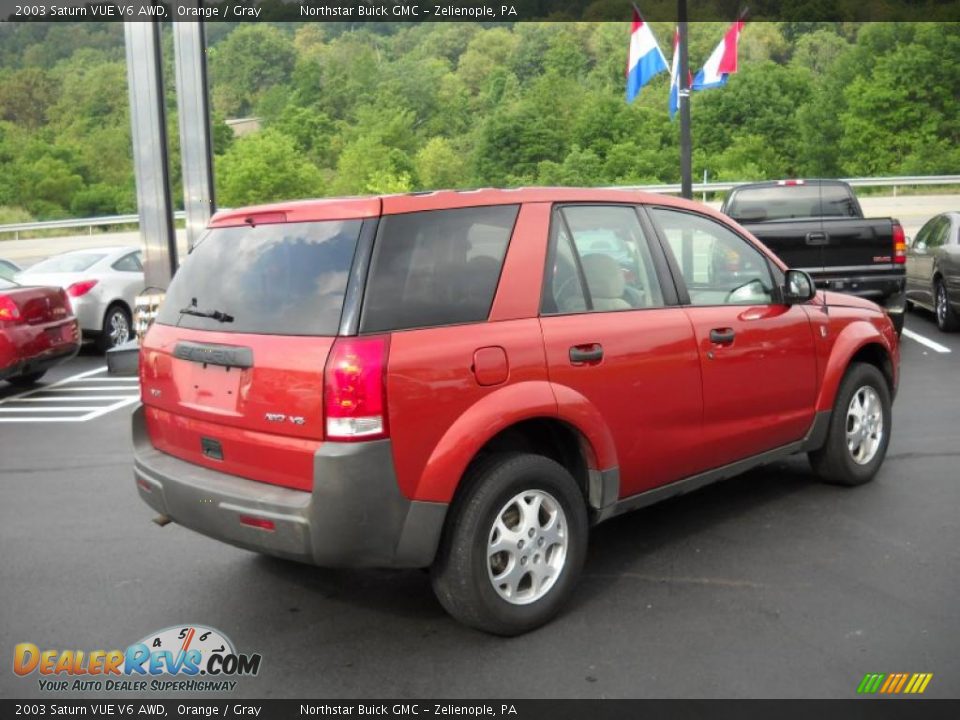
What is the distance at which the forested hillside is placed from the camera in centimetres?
4928

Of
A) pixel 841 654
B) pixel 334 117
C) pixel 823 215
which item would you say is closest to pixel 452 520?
pixel 841 654

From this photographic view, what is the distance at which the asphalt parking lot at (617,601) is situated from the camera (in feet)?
11.6

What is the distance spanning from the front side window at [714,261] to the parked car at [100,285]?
1043 cm

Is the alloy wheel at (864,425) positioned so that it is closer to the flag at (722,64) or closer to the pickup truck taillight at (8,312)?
the pickup truck taillight at (8,312)

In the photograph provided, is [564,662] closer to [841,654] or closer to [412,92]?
[841,654]

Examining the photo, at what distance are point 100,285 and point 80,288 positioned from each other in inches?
10.9

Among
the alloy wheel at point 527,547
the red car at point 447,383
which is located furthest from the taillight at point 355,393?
the alloy wheel at point 527,547

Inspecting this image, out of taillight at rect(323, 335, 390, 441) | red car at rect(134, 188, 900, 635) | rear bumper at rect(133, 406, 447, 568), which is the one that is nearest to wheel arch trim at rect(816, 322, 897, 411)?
red car at rect(134, 188, 900, 635)

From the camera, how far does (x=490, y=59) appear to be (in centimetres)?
6750

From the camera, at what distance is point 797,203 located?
12336mm

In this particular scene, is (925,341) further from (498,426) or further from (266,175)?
(266,175)

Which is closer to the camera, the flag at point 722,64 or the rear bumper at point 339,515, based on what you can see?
the rear bumper at point 339,515

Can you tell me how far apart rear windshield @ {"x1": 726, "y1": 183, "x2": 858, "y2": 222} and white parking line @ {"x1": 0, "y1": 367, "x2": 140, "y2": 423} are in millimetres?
7633

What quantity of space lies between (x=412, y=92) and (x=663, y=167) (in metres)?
23.0
